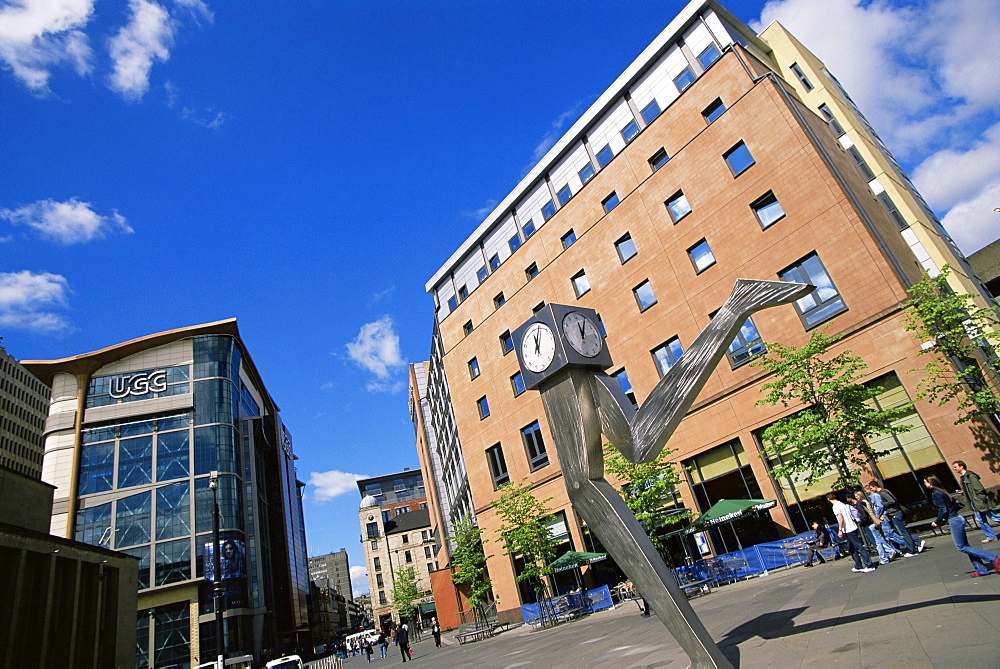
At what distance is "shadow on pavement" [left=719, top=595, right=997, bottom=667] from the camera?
21.4 ft

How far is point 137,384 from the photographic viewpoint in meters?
55.6

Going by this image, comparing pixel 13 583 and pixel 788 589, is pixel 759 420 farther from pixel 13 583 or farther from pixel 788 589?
pixel 13 583

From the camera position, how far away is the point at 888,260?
19641mm

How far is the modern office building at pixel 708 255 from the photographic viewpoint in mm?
20219

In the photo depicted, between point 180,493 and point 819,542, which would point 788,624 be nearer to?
point 819,542

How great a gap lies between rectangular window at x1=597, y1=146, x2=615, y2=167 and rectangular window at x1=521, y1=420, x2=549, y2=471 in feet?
50.0

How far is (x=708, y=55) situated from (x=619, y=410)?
2520 cm

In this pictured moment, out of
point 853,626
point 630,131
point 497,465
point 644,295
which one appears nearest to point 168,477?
point 497,465

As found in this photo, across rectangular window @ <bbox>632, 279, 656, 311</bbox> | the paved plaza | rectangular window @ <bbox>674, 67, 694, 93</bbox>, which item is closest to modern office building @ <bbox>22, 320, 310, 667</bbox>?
rectangular window @ <bbox>632, 279, 656, 311</bbox>

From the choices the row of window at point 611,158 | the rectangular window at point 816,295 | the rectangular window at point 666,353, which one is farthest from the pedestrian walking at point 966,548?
the row of window at point 611,158

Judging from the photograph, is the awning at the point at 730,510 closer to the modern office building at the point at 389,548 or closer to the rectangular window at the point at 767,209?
the rectangular window at the point at 767,209

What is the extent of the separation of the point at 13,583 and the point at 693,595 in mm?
19372

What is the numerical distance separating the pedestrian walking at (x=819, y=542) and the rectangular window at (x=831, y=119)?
26.2 metres

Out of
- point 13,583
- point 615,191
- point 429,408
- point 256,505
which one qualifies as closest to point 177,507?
point 256,505
